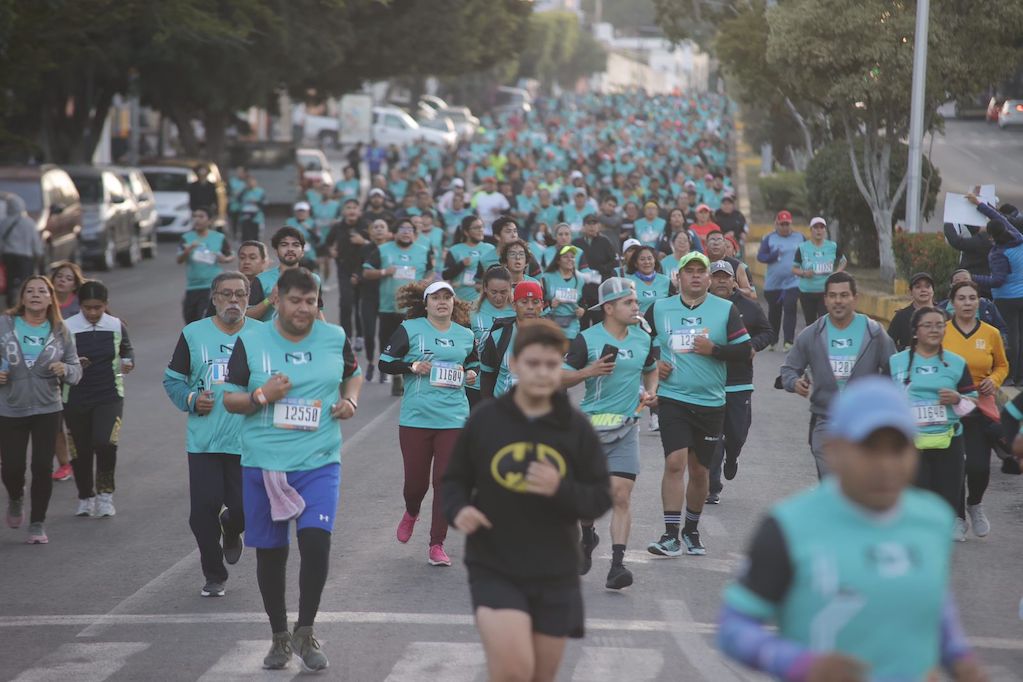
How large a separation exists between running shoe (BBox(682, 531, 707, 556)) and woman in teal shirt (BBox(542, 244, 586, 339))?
4226 mm

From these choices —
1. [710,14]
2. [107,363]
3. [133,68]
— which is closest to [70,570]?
[107,363]

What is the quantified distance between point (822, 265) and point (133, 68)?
27.8m

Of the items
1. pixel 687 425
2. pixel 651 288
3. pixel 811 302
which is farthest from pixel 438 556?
pixel 811 302

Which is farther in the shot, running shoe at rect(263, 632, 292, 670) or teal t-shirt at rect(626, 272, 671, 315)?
teal t-shirt at rect(626, 272, 671, 315)

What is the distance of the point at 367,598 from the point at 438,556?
0.91 meters

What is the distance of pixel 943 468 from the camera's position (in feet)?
32.3

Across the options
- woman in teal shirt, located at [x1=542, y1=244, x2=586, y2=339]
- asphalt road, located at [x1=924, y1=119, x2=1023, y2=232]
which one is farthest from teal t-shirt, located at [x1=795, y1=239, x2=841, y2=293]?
asphalt road, located at [x1=924, y1=119, x2=1023, y2=232]

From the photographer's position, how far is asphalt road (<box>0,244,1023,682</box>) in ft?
25.9

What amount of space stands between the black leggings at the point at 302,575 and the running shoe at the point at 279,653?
4 centimetres

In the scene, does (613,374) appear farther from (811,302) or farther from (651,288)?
(811,302)

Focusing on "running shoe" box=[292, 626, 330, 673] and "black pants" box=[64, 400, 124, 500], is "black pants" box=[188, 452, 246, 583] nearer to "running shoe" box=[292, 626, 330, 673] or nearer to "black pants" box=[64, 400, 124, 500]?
"running shoe" box=[292, 626, 330, 673]

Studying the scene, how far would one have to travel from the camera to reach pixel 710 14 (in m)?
38.5

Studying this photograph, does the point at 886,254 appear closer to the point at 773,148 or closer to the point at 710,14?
the point at 710,14

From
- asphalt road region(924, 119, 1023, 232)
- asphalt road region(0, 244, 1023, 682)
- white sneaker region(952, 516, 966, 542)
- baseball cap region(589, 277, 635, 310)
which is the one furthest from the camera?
asphalt road region(924, 119, 1023, 232)
